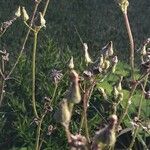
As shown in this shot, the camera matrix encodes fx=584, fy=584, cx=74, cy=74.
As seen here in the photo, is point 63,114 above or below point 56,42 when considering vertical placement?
below

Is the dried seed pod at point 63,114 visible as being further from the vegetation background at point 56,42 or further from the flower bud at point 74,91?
the vegetation background at point 56,42

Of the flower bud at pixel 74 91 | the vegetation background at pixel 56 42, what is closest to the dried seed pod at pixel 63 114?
the flower bud at pixel 74 91

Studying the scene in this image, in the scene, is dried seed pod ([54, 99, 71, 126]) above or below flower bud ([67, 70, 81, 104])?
below

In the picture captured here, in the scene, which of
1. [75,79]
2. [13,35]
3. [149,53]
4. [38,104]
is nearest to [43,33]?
[13,35]

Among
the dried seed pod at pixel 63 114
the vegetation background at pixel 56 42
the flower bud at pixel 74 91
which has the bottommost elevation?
the dried seed pod at pixel 63 114

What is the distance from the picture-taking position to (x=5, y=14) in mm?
6461

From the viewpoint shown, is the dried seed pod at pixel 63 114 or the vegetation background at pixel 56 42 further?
the vegetation background at pixel 56 42

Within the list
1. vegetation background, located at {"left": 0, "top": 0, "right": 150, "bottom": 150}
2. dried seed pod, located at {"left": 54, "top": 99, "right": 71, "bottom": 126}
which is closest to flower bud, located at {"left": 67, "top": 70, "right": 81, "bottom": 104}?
dried seed pod, located at {"left": 54, "top": 99, "right": 71, "bottom": 126}

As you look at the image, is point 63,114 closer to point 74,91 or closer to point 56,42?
point 74,91

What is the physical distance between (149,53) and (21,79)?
2186 millimetres

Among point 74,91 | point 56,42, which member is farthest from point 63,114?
point 56,42

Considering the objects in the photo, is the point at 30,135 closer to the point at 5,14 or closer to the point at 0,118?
the point at 0,118

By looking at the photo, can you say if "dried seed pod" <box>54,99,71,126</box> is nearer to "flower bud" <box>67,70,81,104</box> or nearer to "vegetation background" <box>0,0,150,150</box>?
"flower bud" <box>67,70,81,104</box>

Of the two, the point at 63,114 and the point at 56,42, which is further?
the point at 56,42
